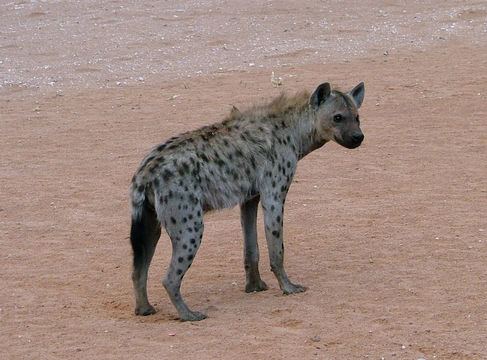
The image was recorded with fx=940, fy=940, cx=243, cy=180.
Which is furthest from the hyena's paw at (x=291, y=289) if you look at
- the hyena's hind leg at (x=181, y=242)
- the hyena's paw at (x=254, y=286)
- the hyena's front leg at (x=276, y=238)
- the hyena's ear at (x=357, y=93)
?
the hyena's ear at (x=357, y=93)

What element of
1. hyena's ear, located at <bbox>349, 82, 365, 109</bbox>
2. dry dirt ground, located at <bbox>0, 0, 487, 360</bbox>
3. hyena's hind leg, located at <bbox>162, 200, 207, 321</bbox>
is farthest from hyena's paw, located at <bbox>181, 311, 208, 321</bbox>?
hyena's ear, located at <bbox>349, 82, 365, 109</bbox>

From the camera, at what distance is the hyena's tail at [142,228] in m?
5.86

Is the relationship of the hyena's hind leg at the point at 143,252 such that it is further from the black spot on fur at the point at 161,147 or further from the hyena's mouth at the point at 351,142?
the hyena's mouth at the point at 351,142

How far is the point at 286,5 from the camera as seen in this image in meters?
16.3

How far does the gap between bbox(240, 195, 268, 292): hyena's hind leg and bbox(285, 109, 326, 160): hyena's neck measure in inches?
18.5

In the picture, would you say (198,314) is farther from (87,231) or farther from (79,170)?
(79,170)

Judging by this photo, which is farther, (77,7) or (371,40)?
(77,7)

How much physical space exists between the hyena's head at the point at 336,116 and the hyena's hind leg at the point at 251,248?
682mm

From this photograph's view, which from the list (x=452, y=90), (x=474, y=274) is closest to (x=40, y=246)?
(x=474, y=274)

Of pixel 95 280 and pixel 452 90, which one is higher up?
pixel 452 90

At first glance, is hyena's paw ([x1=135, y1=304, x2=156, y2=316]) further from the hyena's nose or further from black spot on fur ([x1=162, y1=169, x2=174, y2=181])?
the hyena's nose

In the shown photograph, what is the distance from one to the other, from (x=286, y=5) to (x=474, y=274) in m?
10.7

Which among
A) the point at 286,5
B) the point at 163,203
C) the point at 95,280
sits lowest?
the point at 95,280

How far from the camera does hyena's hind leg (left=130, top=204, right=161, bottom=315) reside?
233 inches
